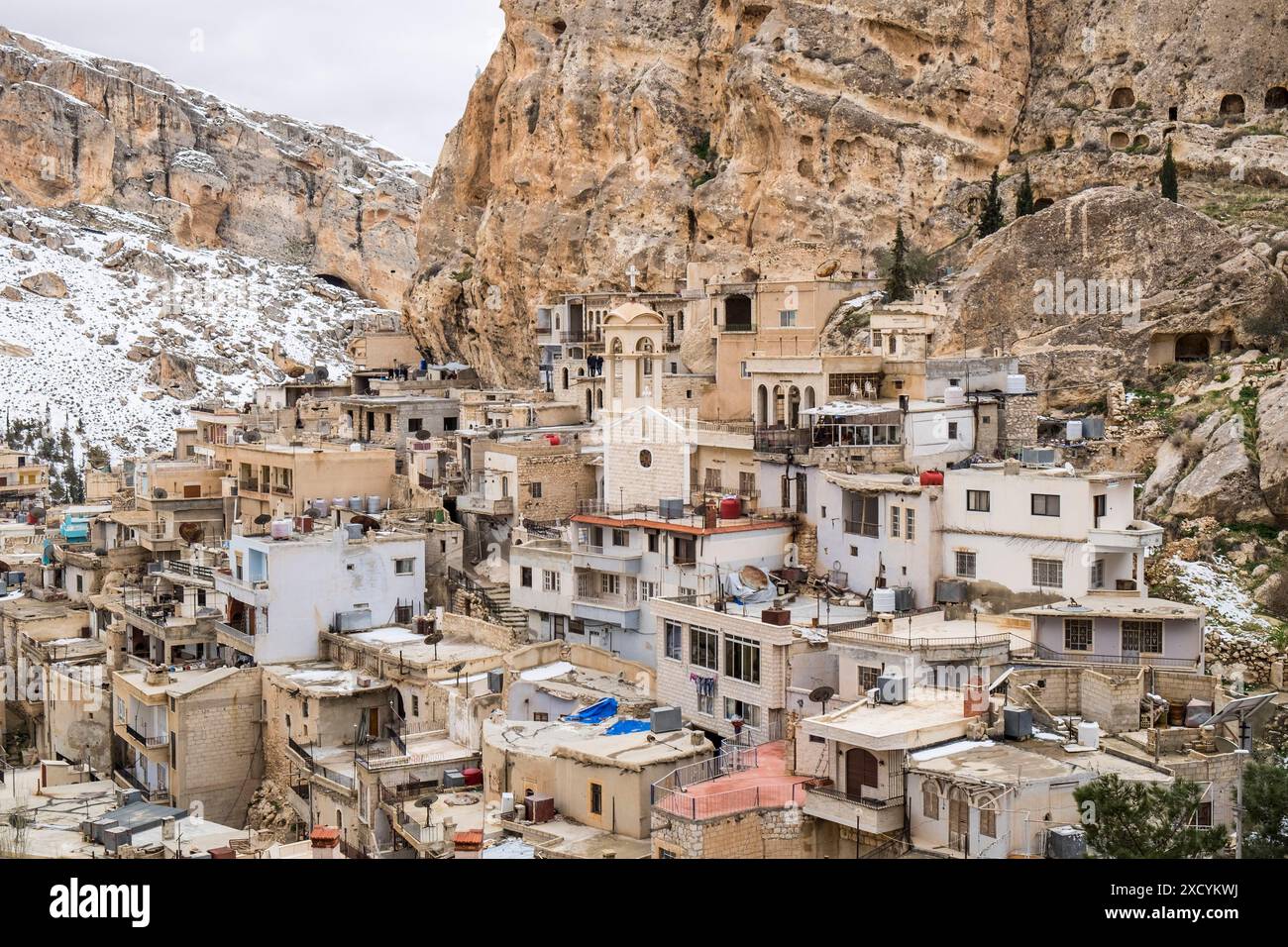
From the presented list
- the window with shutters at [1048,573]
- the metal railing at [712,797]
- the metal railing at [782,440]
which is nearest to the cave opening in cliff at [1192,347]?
the metal railing at [782,440]

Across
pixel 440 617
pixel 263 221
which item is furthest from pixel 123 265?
pixel 440 617

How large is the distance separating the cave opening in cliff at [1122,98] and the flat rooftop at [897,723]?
33.1m

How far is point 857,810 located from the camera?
15.2 meters

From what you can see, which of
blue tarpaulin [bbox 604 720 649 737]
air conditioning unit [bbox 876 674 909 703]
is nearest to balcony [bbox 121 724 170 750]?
blue tarpaulin [bbox 604 720 649 737]

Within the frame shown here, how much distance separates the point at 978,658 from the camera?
1888 cm

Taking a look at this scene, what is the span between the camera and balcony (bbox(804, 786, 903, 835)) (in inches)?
594

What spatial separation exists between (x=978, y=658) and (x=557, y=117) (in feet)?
128

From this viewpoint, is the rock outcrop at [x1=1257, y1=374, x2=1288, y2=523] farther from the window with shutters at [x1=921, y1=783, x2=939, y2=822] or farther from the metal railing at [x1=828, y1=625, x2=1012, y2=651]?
the window with shutters at [x1=921, y1=783, x2=939, y2=822]

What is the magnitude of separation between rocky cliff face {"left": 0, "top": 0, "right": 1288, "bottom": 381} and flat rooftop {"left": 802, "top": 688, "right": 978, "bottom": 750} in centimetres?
2128

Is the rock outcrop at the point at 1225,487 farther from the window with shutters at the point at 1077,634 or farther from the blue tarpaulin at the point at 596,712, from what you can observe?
the blue tarpaulin at the point at 596,712

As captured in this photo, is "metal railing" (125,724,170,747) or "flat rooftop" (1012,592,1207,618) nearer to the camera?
"flat rooftop" (1012,592,1207,618)
